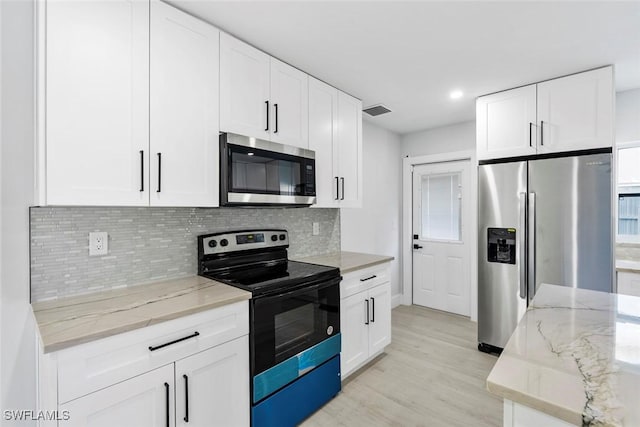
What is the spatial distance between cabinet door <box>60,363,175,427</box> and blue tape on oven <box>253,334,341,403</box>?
468 mm

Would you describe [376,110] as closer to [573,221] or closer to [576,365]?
[573,221]

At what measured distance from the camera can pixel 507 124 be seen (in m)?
2.78

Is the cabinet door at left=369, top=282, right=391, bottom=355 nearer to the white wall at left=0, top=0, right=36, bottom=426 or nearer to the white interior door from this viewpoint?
the white interior door

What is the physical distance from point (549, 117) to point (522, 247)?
1.14 m

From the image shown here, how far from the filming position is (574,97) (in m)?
2.45

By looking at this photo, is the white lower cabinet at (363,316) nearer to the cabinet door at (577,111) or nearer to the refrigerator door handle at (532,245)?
the refrigerator door handle at (532,245)

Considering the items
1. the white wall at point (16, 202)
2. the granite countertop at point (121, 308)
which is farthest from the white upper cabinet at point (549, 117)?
the white wall at point (16, 202)

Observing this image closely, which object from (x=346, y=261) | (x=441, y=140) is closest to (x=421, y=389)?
(x=346, y=261)

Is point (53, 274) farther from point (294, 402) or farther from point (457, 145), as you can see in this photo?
point (457, 145)

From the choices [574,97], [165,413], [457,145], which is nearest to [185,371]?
[165,413]

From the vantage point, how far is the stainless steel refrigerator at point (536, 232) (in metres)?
2.34

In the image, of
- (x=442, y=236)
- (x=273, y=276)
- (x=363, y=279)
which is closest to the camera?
(x=273, y=276)

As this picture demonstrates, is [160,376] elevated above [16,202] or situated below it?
below

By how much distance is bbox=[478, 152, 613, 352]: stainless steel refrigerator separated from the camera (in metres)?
2.34
